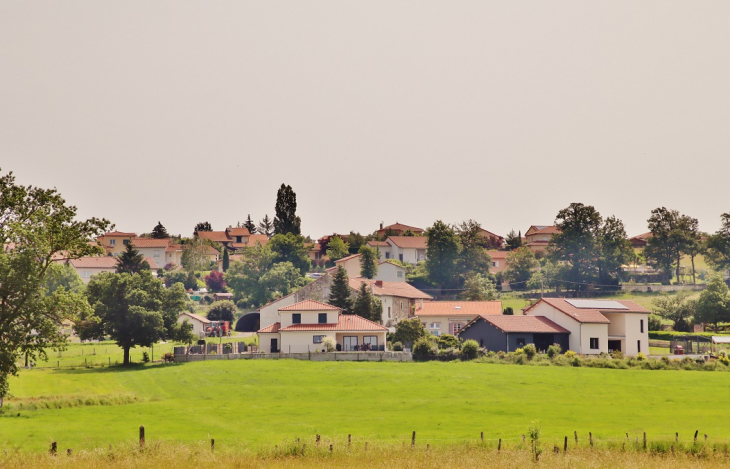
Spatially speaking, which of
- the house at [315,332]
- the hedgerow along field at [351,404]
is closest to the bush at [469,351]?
the hedgerow along field at [351,404]

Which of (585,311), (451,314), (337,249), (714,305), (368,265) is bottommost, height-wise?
(451,314)

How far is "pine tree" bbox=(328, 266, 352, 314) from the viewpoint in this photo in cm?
8762

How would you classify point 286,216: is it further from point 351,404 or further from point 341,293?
point 351,404

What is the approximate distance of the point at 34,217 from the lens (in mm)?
39625

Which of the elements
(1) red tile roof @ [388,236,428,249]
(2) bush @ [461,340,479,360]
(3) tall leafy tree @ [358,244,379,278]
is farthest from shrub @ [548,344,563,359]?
(1) red tile roof @ [388,236,428,249]

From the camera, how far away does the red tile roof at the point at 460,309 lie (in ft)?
297

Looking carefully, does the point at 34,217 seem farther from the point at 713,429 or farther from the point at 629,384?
the point at 629,384

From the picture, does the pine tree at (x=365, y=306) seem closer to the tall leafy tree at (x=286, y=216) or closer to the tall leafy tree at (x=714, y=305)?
the tall leafy tree at (x=714, y=305)

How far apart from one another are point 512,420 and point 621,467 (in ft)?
43.5

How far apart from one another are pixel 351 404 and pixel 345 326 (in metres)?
30.0

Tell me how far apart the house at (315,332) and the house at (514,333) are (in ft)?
27.1

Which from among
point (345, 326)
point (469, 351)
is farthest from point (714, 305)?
point (345, 326)

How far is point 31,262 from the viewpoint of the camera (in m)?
39.8

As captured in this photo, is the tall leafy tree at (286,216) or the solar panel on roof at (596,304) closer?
the solar panel on roof at (596,304)
